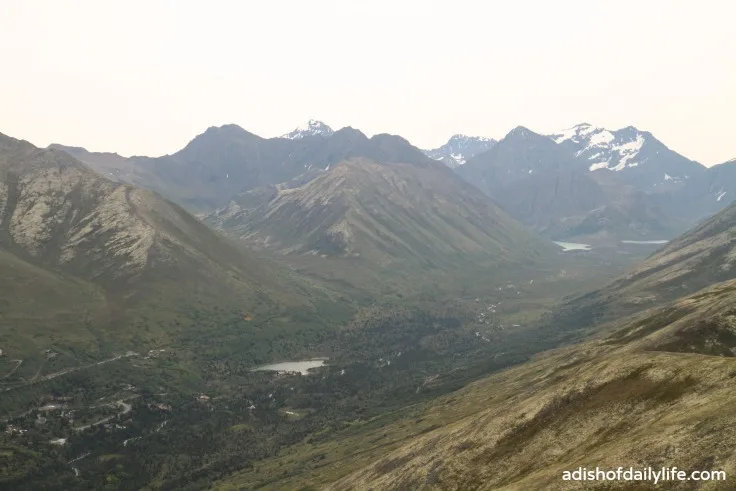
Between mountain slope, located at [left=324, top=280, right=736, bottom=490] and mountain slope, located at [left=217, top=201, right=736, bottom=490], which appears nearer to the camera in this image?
mountain slope, located at [left=324, top=280, right=736, bottom=490]

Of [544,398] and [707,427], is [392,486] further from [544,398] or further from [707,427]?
[707,427]

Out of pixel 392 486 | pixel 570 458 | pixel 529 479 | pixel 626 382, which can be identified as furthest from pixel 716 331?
pixel 392 486

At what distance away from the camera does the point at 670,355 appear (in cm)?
12738

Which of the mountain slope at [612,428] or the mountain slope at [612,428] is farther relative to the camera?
the mountain slope at [612,428]

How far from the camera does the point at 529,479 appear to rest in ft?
334

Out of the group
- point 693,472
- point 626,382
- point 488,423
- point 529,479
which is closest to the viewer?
point 693,472

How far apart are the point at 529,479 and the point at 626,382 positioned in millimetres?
38466

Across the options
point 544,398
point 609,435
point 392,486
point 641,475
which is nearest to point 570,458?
point 609,435

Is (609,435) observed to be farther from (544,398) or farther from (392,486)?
(392,486)

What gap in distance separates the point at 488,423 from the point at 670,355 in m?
49.8

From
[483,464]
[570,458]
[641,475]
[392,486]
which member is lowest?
[392,486]

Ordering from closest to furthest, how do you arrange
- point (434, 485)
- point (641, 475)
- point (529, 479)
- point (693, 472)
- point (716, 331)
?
1. point (693, 472)
2. point (641, 475)
3. point (529, 479)
4. point (434, 485)
5. point (716, 331)

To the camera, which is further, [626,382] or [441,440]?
[441,440]

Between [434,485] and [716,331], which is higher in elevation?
[716,331]
